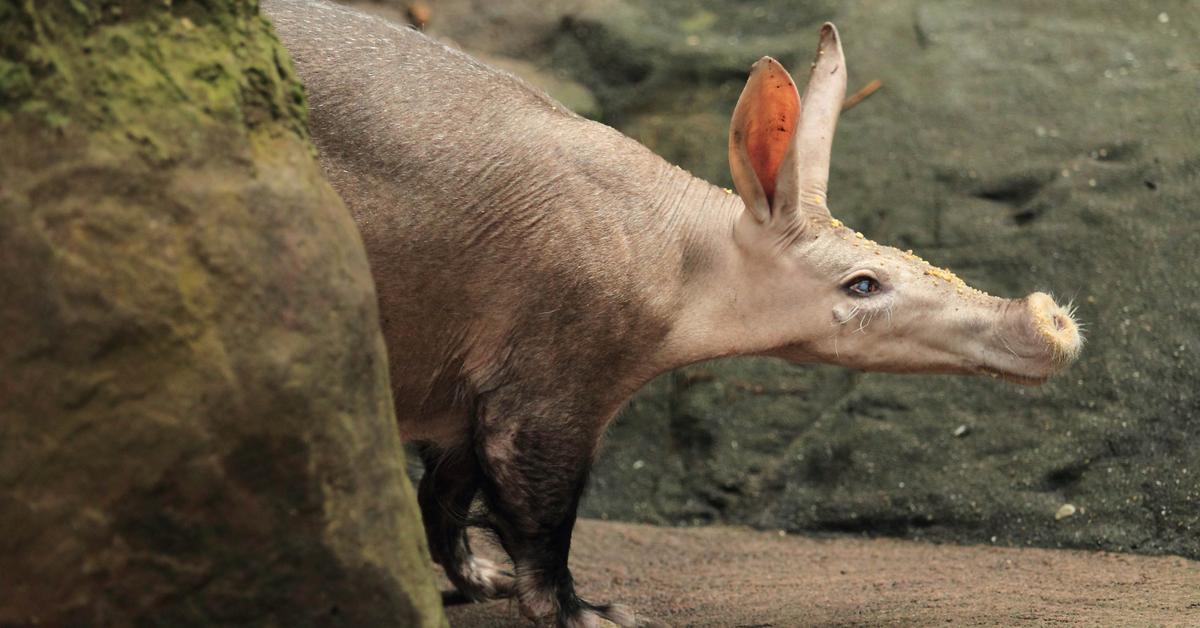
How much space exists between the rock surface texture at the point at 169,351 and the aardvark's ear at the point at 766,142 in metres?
2.31

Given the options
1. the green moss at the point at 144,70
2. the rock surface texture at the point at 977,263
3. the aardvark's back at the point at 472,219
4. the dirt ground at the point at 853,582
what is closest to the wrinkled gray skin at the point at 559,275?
the aardvark's back at the point at 472,219

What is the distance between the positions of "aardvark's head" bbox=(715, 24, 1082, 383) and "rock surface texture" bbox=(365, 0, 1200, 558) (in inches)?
81.0

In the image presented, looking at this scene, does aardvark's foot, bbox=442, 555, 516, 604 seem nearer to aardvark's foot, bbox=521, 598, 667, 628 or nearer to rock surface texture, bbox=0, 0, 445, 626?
aardvark's foot, bbox=521, 598, 667, 628

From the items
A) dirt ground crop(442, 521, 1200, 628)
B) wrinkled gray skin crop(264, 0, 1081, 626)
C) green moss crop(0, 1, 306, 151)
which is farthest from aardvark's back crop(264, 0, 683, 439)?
green moss crop(0, 1, 306, 151)

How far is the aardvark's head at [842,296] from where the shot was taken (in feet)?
16.7

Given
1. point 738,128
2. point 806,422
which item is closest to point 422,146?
point 738,128

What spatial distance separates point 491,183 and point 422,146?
313mm

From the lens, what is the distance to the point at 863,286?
5.24m

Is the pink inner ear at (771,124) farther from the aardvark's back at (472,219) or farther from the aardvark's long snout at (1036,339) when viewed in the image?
the aardvark's long snout at (1036,339)

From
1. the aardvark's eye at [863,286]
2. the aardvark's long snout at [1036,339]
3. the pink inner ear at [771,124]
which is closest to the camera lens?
the aardvark's long snout at [1036,339]

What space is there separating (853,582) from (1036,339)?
1.71 metres

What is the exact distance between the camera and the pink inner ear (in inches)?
202

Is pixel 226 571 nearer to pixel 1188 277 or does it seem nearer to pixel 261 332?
pixel 261 332

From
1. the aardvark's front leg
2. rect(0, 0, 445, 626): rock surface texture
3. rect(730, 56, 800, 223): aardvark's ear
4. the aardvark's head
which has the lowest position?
the aardvark's front leg
